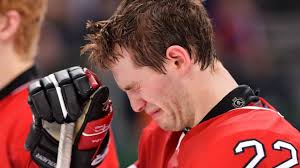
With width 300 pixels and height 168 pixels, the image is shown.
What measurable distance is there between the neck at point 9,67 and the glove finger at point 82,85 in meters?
0.31

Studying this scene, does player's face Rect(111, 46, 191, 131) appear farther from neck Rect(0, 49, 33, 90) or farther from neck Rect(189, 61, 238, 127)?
neck Rect(0, 49, 33, 90)

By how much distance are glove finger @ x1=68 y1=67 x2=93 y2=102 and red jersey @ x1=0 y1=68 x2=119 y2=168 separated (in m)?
0.24

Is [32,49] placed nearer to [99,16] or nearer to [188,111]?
[188,111]

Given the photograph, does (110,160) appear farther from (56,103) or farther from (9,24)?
(9,24)

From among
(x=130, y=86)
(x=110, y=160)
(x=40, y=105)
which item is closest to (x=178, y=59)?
(x=130, y=86)

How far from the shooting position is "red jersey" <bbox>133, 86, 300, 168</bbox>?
171 centimetres

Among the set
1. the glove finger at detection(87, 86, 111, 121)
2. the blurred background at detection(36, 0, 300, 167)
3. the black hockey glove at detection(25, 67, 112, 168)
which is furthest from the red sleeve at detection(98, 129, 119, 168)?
the blurred background at detection(36, 0, 300, 167)

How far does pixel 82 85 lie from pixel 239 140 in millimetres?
471

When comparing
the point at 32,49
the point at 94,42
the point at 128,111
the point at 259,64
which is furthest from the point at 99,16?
the point at 94,42

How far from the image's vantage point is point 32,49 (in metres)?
2.29

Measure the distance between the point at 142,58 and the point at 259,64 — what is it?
3.57 meters

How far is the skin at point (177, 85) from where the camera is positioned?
1.85m

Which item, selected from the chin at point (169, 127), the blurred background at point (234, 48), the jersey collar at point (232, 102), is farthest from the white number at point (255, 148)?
the blurred background at point (234, 48)

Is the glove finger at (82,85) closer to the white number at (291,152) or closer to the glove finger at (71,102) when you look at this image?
the glove finger at (71,102)
